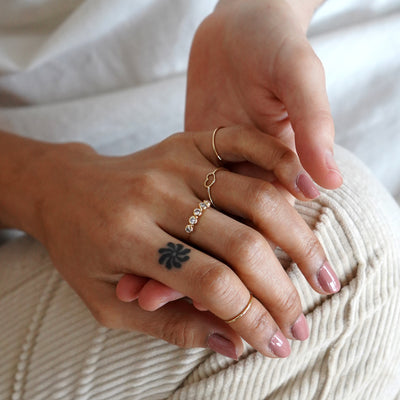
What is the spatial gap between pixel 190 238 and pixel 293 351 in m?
0.19

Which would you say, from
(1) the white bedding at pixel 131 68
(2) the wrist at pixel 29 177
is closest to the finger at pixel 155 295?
(2) the wrist at pixel 29 177

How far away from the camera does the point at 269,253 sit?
0.51m

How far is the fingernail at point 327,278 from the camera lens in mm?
526

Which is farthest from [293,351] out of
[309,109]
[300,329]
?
[309,109]

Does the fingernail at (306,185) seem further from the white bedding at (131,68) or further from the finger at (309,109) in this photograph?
the white bedding at (131,68)

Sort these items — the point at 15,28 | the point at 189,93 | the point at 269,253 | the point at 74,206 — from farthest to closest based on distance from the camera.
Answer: the point at 15,28, the point at 189,93, the point at 74,206, the point at 269,253

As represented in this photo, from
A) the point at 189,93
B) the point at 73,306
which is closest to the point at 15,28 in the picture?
the point at 189,93

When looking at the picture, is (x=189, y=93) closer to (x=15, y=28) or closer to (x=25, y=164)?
(x=25, y=164)

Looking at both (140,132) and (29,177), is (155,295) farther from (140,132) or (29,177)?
(140,132)

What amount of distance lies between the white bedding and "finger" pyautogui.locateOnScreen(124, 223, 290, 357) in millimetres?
442

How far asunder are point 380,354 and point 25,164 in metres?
0.63

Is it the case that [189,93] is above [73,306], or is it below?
above

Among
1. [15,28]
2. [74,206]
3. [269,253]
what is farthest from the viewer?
[15,28]

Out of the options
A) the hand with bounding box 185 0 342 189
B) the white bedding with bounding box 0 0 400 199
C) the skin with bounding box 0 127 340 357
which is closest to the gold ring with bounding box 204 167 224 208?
the skin with bounding box 0 127 340 357
